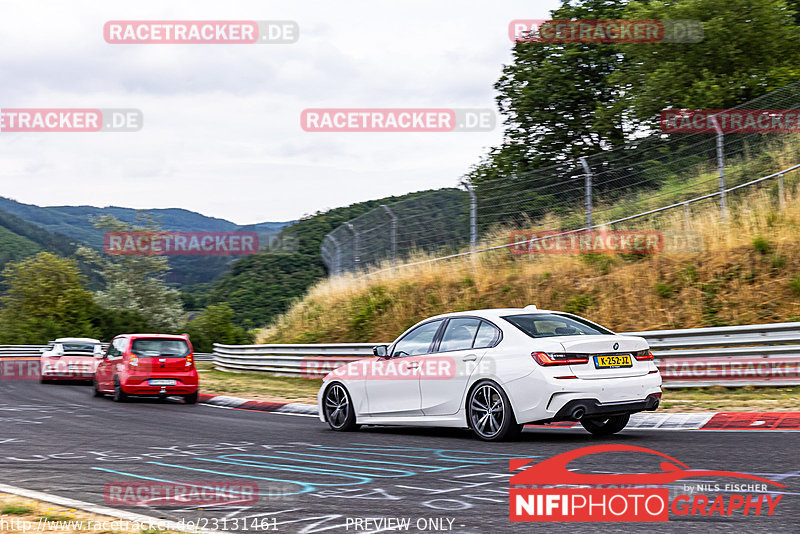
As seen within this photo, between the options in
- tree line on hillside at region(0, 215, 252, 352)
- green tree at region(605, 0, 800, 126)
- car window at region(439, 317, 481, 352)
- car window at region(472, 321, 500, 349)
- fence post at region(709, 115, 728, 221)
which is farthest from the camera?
tree line on hillside at region(0, 215, 252, 352)

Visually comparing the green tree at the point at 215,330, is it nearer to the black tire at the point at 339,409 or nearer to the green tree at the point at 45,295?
the green tree at the point at 45,295

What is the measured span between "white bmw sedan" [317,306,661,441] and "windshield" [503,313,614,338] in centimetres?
1

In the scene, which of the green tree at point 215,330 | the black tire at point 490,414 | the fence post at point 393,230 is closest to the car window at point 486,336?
the black tire at point 490,414

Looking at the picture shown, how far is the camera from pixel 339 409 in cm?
1137

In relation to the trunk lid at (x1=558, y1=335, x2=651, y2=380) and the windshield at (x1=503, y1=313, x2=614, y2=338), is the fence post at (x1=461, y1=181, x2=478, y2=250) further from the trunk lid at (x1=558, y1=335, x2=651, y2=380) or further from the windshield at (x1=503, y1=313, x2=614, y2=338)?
the trunk lid at (x1=558, y1=335, x2=651, y2=380)

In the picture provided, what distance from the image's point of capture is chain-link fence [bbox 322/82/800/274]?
17.7m

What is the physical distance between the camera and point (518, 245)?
21.3 metres

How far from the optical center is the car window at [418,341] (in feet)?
34.3

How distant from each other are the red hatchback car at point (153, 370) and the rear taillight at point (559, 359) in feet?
35.1

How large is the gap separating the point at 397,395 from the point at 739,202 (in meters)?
10.4

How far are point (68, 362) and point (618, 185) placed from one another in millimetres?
16324

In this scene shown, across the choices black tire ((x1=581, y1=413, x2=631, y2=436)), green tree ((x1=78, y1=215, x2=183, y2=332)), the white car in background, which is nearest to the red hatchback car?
the white car in background

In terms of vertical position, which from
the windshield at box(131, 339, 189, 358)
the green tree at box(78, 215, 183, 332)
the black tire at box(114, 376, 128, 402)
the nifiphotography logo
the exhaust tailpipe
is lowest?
the nifiphotography logo

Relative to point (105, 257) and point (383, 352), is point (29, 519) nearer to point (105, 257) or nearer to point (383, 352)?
point (383, 352)
